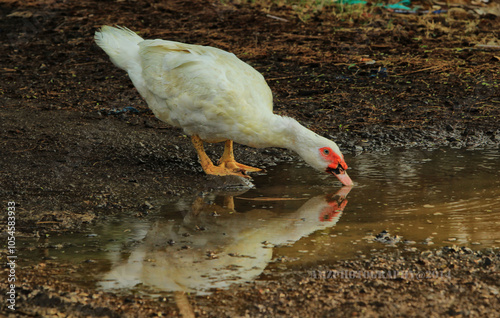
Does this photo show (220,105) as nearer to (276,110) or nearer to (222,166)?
(222,166)

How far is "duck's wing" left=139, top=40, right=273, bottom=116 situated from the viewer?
4.88 m

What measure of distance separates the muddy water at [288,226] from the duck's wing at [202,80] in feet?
2.39

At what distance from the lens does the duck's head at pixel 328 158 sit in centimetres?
492

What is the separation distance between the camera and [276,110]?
700 cm

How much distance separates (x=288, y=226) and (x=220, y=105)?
4.11 feet

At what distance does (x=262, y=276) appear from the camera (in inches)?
129

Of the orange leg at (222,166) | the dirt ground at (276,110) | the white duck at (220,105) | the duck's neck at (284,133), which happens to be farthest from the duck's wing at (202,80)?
the dirt ground at (276,110)

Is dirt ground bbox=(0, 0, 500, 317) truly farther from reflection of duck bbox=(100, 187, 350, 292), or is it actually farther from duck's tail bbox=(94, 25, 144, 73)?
duck's tail bbox=(94, 25, 144, 73)

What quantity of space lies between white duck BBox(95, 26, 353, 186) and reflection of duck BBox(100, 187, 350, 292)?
0.50 metres

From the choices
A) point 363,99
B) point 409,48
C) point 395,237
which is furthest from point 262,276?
point 409,48

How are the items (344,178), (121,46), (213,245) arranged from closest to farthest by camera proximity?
1. (213,245)
2. (344,178)
3. (121,46)

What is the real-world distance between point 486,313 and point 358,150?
11.0ft

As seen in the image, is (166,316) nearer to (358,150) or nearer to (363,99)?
(358,150)

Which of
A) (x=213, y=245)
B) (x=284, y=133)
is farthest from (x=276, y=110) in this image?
(x=213, y=245)
